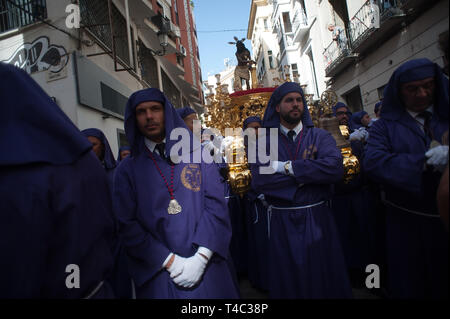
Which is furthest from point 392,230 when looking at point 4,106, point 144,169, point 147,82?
point 147,82

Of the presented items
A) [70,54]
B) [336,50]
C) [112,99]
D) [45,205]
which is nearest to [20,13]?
[70,54]

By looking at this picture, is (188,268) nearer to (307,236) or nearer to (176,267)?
(176,267)

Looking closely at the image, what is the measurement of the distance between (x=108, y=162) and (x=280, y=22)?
2331cm

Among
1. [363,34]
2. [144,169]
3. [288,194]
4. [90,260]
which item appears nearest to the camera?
[90,260]

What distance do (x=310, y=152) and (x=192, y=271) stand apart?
1.51m

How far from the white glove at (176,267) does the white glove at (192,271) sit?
2cm

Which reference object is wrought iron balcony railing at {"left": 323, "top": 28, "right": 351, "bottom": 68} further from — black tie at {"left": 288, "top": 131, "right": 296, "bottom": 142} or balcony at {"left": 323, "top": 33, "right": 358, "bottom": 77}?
black tie at {"left": 288, "top": 131, "right": 296, "bottom": 142}

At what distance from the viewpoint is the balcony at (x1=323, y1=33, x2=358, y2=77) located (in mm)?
11727

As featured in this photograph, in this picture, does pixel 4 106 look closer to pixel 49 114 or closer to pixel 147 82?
pixel 49 114

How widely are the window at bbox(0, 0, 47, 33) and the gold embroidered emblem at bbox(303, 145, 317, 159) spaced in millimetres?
7437

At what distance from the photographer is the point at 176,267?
1639 millimetres

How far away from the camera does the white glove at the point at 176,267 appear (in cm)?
162

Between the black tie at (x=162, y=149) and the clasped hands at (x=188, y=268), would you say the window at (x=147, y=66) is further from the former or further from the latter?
the clasped hands at (x=188, y=268)

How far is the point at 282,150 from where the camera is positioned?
251cm
